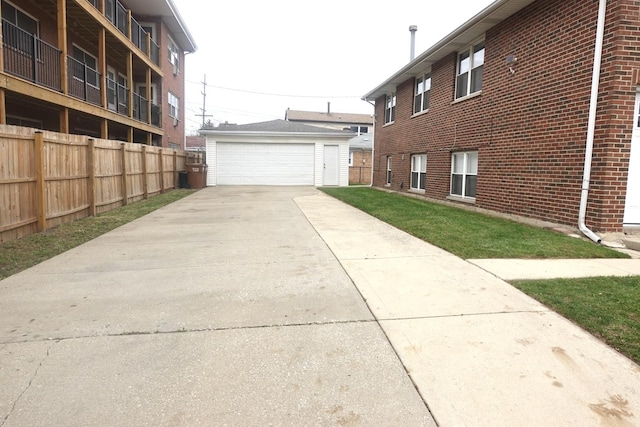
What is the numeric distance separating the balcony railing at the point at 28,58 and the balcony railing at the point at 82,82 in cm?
84

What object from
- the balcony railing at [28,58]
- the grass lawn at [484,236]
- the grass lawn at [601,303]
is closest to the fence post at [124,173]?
the balcony railing at [28,58]

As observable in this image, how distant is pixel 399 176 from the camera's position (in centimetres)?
1752

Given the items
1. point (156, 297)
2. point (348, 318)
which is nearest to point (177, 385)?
point (348, 318)

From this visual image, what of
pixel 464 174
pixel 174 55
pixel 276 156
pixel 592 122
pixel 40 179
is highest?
pixel 174 55

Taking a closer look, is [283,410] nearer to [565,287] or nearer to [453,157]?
[565,287]

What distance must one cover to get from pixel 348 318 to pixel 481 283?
1.87 metres

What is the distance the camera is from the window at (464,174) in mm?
11773

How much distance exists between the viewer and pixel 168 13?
68.3 feet

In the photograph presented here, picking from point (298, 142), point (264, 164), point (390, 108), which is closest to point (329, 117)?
point (298, 142)

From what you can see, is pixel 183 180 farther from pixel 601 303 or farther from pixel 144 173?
pixel 601 303

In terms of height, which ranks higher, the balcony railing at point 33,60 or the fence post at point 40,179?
the balcony railing at point 33,60

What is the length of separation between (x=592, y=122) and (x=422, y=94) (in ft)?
28.1

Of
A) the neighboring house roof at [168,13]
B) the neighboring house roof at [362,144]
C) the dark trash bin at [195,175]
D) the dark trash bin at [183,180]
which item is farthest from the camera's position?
the neighboring house roof at [362,144]

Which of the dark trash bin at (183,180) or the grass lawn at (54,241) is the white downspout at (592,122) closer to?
the grass lawn at (54,241)
